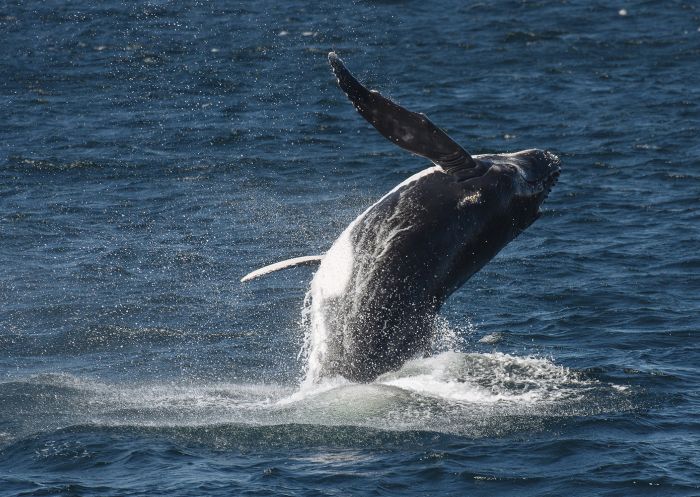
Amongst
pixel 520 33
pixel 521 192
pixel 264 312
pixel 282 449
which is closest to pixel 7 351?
Answer: pixel 264 312

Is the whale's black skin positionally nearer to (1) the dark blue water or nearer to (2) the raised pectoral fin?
(2) the raised pectoral fin

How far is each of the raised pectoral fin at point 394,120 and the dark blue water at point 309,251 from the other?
3882 mm

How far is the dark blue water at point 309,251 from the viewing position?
1823 cm

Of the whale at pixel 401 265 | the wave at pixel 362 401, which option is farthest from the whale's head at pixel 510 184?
the wave at pixel 362 401

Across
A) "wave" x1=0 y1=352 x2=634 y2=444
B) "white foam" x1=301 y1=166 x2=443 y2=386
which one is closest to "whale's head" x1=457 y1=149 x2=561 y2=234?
"white foam" x1=301 y1=166 x2=443 y2=386

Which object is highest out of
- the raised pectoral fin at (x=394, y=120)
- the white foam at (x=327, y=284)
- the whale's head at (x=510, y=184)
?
the raised pectoral fin at (x=394, y=120)

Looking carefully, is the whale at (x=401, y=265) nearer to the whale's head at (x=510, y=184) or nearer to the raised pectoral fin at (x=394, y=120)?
the whale's head at (x=510, y=184)

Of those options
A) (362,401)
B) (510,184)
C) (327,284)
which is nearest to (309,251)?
(327,284)

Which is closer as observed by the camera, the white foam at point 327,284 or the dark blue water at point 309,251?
the dark blue water at point 309,251

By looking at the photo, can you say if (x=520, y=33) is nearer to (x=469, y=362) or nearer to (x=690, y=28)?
(x=690, y=28)

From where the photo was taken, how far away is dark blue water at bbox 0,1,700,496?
718 inches

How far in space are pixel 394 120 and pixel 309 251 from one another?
1169cm

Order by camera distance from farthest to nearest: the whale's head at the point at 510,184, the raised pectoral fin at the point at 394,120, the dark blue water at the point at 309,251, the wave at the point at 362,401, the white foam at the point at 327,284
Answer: the whale's head at the point at 510,184
the white foam at the point at 327,284
the wave at the point at 362,401
the raised pectoral fin at the point at 394,120
the dark blue water at the point at 309,251

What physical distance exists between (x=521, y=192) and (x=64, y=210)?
55.6 ft
